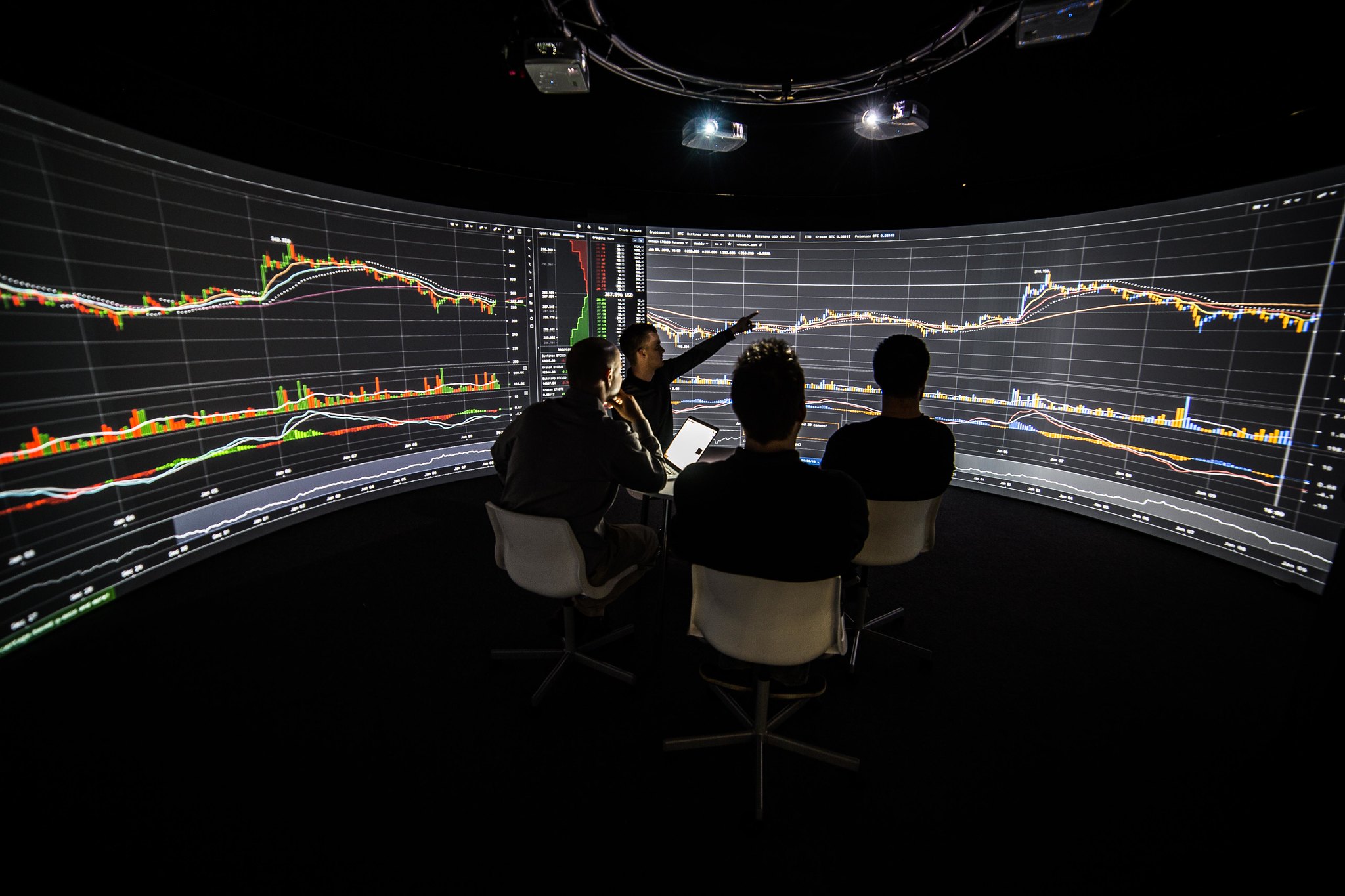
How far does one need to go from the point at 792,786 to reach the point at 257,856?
5.46 feet

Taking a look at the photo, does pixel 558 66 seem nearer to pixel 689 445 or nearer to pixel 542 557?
pixel 689 445

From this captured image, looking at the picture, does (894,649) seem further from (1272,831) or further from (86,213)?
(86,213)

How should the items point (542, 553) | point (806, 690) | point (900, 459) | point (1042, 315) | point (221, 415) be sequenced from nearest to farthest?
point (806, 690), point (542, 553), point (900, 459), point (221, 415), point (1042, 315)

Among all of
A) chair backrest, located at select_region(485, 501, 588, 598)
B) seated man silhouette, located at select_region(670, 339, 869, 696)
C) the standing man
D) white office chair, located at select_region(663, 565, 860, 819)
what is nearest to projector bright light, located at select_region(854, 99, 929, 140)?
the standing man

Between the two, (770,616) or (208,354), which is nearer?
(770,616)

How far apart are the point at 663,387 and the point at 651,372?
0.43ft

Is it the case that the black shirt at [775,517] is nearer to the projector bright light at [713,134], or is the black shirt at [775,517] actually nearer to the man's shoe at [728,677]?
the man's shoe at [728,677]

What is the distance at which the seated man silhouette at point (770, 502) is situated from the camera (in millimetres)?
1567

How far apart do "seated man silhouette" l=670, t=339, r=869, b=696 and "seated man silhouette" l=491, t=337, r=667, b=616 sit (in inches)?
23.4

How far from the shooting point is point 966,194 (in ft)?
16.5

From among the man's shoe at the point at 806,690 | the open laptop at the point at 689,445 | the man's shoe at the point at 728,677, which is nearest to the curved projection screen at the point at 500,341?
the open laptop at the point at 689,445

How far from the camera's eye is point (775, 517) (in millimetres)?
1564

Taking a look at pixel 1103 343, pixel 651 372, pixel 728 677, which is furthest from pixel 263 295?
pixel 1103 343

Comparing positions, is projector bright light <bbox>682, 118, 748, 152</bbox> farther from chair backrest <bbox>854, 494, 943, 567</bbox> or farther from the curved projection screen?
chair backrest <bbox>854, 494, 943, 567</bbox>
